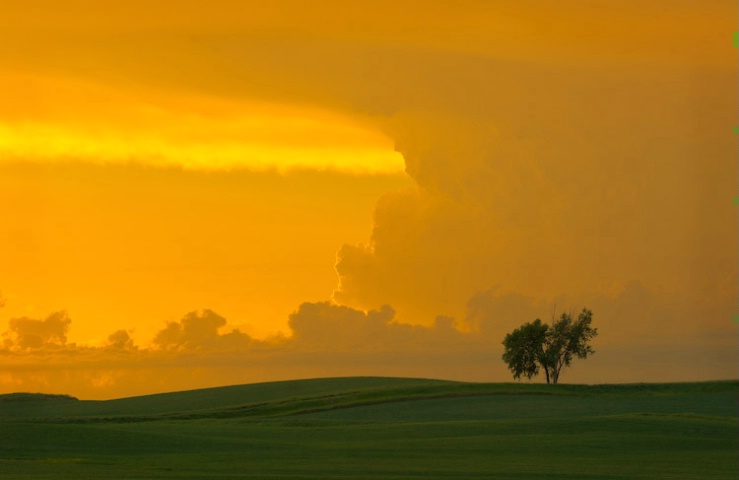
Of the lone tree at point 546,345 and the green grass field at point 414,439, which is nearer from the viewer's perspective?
the green grass field at point 414,439

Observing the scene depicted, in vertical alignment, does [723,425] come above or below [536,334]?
below

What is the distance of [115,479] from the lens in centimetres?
3984

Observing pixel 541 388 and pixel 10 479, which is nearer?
pixel 10 479

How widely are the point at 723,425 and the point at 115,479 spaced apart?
96.5 ft

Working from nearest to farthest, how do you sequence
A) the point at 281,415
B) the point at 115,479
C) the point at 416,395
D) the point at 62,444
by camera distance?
the point at 115,479 → the point at 62,444 → the point at 281,415 → the point at 416,395

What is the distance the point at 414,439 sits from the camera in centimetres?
5362

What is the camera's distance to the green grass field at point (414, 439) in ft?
140

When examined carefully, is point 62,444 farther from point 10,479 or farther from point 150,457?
point 10,479

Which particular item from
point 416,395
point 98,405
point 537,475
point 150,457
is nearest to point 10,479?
point 150,457

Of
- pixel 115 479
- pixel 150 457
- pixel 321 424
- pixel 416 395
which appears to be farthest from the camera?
pixel 416 395

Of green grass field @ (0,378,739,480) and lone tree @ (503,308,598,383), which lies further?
lone tree @ (503,308,598,383)

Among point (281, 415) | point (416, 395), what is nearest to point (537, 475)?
point (281, 415)

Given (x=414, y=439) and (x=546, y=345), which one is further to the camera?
(x=546, y=345)

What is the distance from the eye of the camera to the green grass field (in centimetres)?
4253
